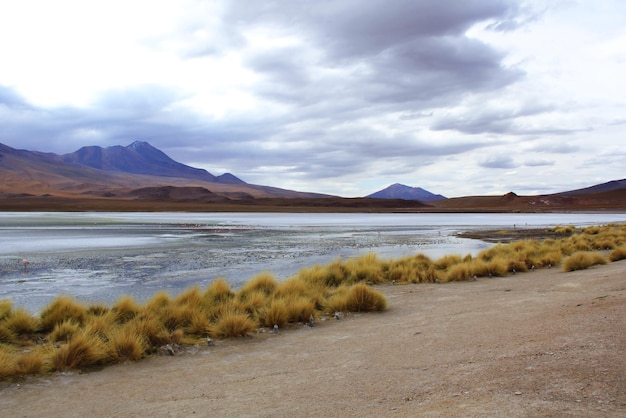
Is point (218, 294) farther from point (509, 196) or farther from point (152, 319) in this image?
point (509, 196)

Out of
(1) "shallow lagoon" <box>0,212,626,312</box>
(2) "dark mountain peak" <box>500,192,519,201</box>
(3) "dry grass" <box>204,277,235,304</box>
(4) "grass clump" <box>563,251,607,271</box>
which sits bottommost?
(1) "shallow lagoon" <box>0,212,626,312</box>

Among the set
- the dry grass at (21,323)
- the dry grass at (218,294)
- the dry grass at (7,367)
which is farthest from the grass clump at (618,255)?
the dry grass at (7,367)

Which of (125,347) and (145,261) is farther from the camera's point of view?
(145,261)

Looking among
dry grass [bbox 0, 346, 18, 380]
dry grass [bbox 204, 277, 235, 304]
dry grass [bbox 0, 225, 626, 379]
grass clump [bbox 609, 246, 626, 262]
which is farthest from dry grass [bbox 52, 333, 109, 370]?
grass clump [bbox 609, 246, 626, 262]

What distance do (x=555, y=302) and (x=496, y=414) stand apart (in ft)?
17.2

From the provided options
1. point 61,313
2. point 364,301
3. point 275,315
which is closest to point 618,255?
point 364,301

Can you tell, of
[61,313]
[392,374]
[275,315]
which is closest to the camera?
[392,374]

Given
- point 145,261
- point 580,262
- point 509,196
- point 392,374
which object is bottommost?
point 145,261

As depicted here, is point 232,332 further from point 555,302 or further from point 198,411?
point 555,302

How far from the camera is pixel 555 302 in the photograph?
8.35 m

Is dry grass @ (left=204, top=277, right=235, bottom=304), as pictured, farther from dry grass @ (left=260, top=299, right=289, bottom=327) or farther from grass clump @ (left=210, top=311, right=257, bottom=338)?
grass clump @ (left=210, top=311, right=257, bottom=338)

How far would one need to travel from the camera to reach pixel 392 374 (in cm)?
521

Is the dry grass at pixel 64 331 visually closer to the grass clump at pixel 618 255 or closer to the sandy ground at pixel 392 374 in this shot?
the sandy ground at pixel 392 374

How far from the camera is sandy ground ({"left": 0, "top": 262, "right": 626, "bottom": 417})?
165 inches
